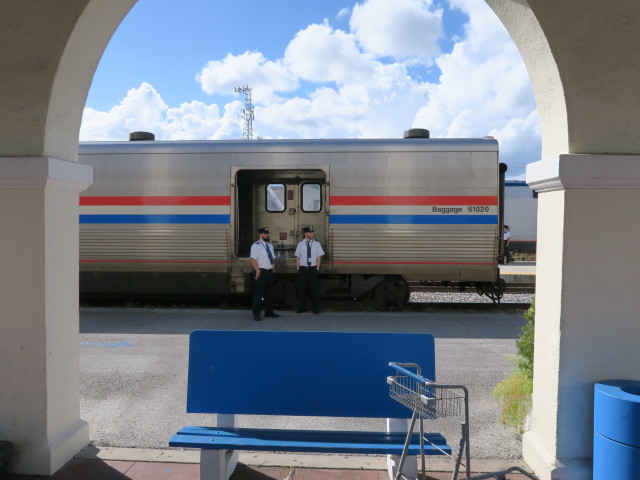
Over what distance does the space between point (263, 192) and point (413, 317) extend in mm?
4168

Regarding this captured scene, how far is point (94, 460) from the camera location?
397cm

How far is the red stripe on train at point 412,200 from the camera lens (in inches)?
397

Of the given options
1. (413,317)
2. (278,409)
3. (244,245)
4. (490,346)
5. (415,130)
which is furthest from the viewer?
(244,245)

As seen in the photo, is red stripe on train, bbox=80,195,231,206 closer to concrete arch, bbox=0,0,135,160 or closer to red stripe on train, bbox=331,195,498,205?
red stripe on train, bbox=331,195,498,205

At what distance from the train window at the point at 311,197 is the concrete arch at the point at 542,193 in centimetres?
734

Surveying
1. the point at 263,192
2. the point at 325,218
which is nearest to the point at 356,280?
the point at 325,218

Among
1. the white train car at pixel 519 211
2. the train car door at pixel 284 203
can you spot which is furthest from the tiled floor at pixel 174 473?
the white train car at pixel 519 211

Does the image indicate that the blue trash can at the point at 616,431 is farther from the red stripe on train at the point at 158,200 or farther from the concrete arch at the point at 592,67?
the red stripe on train at the point at 158,200

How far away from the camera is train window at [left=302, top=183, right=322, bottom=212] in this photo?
11.2m

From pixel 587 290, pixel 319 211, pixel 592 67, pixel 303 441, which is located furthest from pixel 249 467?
pixel 319 211

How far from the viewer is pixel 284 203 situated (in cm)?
1137

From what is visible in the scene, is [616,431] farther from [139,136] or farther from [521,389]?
[139,136]

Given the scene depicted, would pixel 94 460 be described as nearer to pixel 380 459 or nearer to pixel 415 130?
pixel 380 459

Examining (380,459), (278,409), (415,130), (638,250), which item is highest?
(415,130)
